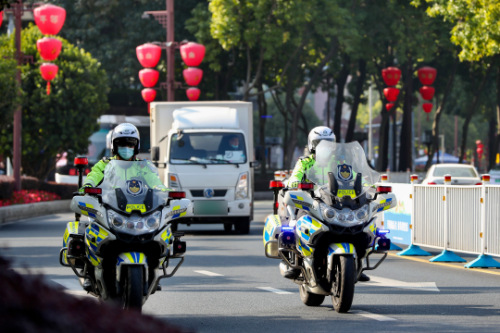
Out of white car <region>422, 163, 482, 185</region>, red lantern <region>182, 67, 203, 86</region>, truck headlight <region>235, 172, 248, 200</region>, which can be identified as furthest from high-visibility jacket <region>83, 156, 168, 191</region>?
white car <region>422, 163, 482, 185</region>

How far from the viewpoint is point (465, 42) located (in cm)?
2314

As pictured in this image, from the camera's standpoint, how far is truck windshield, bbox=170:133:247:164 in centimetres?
1794

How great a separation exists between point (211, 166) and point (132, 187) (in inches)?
435

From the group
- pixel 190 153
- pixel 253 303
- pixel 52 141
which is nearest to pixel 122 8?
pixel 52 141

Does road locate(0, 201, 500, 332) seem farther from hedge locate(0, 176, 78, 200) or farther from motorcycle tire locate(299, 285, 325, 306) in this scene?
hedge locate(0, 176, 78, 200)

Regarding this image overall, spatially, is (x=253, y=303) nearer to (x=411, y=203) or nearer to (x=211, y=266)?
(x=211, y=266)

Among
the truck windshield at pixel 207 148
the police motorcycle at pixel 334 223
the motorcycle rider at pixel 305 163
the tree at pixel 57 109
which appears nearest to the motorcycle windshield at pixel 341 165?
the police motorcycle at pixel 334 223

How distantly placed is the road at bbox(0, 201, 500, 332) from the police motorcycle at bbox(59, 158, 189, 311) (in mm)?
430

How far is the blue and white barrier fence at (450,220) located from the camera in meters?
12.1

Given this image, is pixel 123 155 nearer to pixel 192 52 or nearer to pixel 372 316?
pixel 372 316

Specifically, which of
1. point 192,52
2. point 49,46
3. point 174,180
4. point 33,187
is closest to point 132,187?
point 174,180

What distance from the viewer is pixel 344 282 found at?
23.8 feet

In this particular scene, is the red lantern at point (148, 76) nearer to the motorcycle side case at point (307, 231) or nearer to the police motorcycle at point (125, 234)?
the motorcycle side case at point (307, 231)

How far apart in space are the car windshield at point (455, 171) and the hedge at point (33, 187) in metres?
12.0
